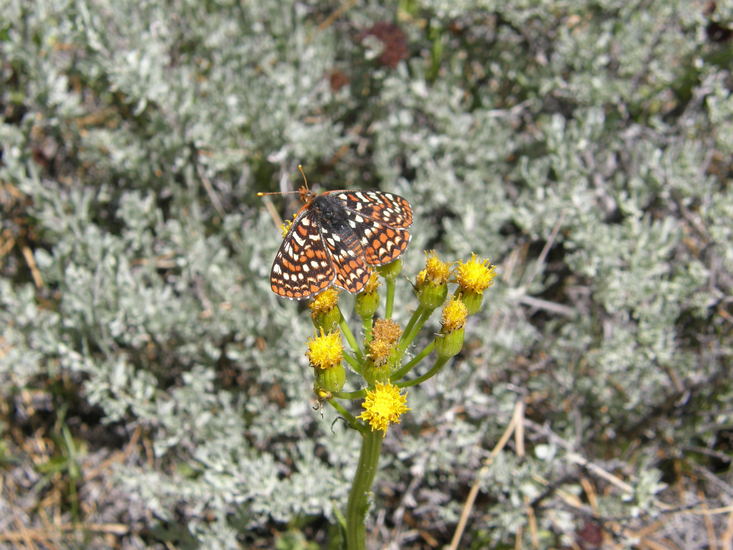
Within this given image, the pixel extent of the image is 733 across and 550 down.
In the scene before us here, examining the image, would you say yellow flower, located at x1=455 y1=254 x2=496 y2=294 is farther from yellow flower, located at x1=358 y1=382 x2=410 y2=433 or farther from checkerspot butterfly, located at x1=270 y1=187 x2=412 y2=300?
yellow flower, located at x1=358 y1=382 x2=410 y2=433

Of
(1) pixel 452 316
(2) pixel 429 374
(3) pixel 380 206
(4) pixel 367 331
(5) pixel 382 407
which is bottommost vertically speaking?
(5) pixel 382 407

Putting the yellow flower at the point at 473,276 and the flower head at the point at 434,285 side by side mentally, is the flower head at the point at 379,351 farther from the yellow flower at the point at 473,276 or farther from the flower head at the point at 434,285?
the yellow flower at the point at 473,276

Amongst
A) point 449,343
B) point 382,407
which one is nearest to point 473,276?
point 449,343

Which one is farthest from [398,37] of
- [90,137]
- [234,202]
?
[90,137]

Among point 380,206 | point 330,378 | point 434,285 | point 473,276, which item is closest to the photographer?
point 330,378

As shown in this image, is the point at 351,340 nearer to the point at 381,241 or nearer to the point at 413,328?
the point at 413,328

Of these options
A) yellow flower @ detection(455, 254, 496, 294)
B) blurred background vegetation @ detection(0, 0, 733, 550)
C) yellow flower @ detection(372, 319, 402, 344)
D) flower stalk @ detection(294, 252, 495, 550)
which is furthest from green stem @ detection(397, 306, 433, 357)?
blurred background vegetation @ detection(0, 0, 733, 550)

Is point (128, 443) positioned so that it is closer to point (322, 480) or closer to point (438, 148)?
point (322, 480)

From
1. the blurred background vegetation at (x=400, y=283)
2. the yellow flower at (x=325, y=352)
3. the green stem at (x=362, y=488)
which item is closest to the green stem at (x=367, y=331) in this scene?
the yellow flower at (x=325, y=352)
